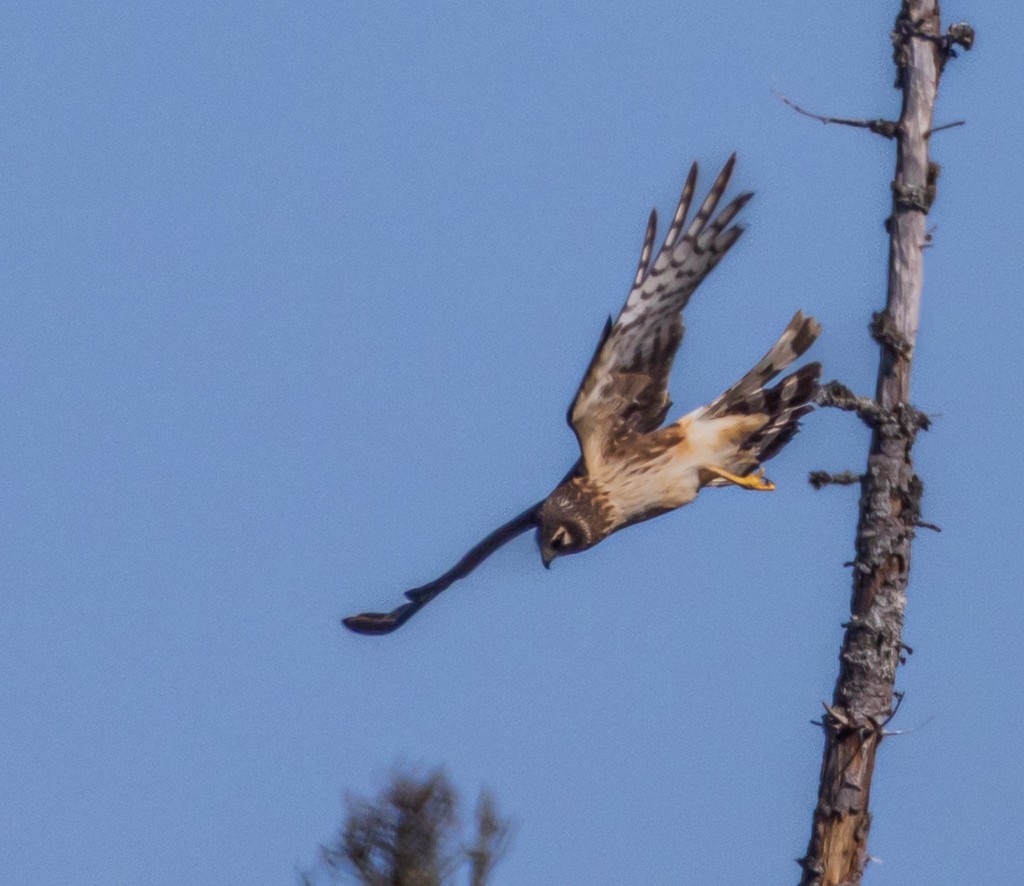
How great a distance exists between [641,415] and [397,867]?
11.3 ft

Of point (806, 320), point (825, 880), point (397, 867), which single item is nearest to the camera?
point (397, 867)

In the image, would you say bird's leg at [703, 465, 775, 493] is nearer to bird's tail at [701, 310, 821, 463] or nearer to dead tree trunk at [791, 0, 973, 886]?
bird's tail at [701, 310, 821, 463]

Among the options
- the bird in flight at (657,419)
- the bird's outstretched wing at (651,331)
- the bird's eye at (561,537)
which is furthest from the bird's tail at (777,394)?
the bird's eye at (561,537)

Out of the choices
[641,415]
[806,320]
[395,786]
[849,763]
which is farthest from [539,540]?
[395,786]

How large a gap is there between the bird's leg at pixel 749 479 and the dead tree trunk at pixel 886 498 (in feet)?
5.12

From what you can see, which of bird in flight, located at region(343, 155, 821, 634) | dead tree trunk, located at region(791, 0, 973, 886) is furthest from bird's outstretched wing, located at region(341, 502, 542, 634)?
dead tree trunk, located at region(791, 0, 973, 886)

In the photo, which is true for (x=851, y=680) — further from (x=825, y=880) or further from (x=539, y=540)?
(x=539, y=540)

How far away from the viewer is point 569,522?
11.9 m

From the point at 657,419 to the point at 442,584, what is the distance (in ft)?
4.08

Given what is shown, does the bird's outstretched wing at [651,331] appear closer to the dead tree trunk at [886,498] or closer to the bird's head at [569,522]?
the bird's head at [569,522]

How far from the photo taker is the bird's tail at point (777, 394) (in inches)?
460

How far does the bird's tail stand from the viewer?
11.7 m

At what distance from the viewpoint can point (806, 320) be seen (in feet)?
38.3

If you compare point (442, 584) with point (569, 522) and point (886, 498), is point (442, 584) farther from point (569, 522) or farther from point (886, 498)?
point (886, 498)
